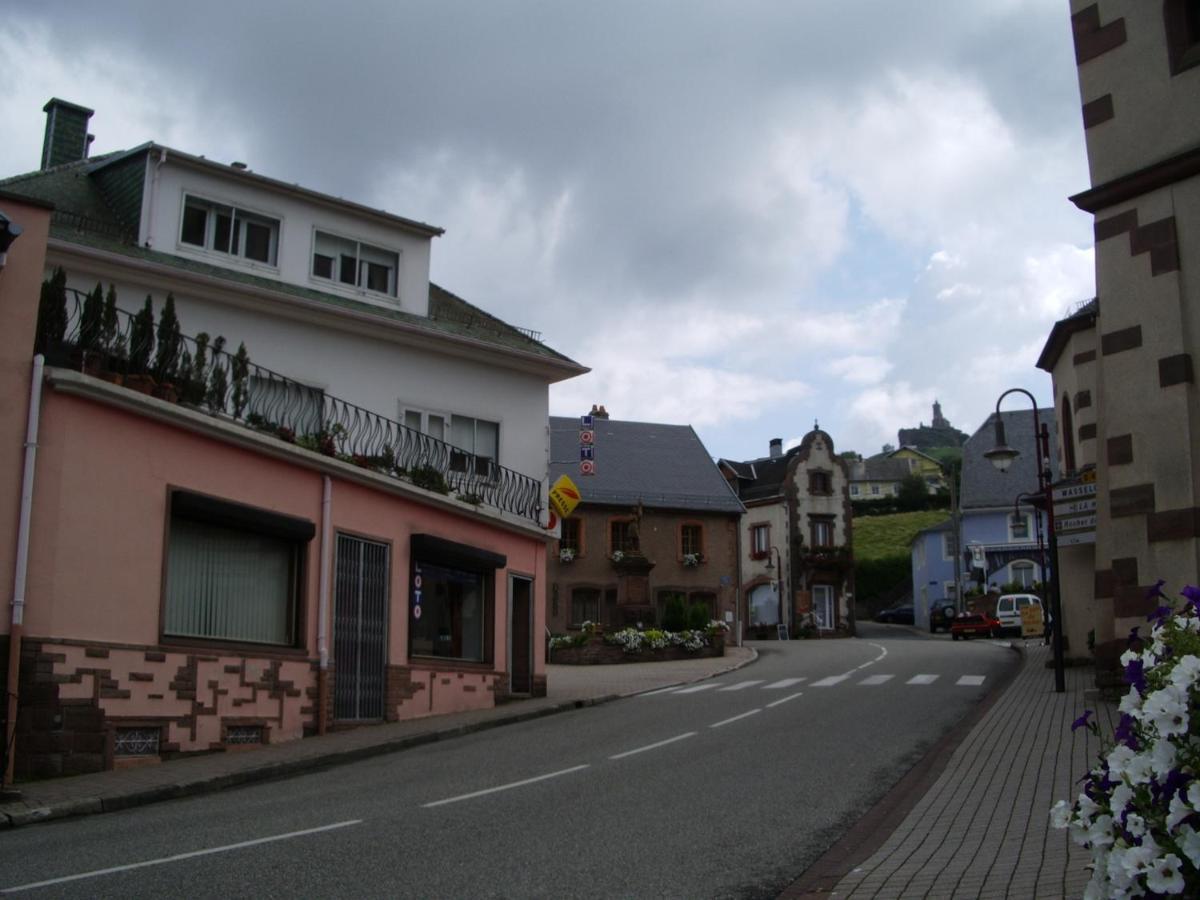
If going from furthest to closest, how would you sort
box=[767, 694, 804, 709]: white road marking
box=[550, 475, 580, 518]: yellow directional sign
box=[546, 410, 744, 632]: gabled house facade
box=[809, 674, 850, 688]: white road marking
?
box=[546, 410, 744, 632]: gabled house facade, box=[550, 475, 580, 518]: yellow directional sign, box=[809, 674, 850, 688]: white road marking, box=[767, 694, 804, 709]: white road marking

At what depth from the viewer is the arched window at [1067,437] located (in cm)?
2914

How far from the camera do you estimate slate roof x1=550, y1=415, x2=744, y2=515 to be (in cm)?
5300

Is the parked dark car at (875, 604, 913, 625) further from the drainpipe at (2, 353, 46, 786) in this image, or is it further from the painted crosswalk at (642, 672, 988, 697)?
the drainpipe at (2, 353, 46, 786)

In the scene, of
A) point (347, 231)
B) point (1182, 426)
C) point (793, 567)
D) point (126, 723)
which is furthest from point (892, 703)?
point (793, 567)

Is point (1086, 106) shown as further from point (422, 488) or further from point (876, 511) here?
point (876, 511)

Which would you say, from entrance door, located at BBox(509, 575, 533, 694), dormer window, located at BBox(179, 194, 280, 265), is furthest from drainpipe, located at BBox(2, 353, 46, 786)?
entrance door, located at BBox(509, 575, 533, 694)

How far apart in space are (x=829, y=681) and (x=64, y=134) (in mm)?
20064

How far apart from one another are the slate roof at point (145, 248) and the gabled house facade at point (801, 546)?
125 feet

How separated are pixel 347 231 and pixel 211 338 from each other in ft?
15.1

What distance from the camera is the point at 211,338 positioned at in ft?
65.4

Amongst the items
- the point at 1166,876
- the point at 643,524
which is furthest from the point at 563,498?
the point at 643,524

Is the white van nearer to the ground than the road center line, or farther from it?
farther from it

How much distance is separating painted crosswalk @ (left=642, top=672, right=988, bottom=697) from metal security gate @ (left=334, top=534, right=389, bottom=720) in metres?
6.85

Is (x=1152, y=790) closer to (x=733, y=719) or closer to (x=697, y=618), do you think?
(x=733, y=719)
